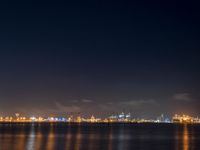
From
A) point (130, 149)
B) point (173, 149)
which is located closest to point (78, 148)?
point (130, 149)

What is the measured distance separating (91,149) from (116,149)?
346cm

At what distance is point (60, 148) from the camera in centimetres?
5256

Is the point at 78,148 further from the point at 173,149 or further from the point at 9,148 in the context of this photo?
the point at 173,149

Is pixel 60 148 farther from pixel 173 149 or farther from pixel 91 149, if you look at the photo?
pixel 173 149

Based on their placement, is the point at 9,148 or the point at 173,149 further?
the point at 173,149

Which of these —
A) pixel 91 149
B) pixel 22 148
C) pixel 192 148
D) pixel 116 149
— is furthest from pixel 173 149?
pixel 22 148

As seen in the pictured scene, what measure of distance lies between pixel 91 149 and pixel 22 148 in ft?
29.7

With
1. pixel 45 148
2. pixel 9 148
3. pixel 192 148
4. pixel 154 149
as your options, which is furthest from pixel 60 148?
pixel 192 148

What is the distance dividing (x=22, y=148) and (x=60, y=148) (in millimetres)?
4950

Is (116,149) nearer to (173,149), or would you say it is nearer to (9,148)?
(173,149)

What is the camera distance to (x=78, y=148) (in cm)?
5319

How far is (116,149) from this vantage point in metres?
53.0

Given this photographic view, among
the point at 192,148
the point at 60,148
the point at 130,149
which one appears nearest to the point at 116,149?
the point at 130,149

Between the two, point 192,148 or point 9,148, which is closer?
point 9,148
